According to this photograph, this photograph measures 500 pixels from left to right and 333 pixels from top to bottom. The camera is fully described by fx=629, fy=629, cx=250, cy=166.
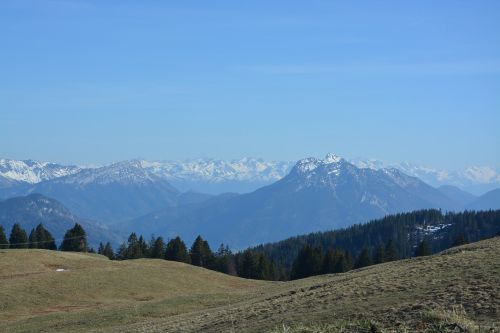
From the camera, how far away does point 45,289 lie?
2191 inches

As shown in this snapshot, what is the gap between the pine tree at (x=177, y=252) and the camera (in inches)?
4806

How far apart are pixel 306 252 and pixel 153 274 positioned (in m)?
52.6

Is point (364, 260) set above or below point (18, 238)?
below

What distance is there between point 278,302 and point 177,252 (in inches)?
3560

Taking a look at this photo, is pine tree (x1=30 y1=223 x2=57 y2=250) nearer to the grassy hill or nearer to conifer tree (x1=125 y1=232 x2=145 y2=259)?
conifer tree (x1=125 y1=232 x2=145 y2=259)

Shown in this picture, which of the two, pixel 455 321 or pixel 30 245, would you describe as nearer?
pixel 455 321

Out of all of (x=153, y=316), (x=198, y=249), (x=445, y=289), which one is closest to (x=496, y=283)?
(x=445, y=289)

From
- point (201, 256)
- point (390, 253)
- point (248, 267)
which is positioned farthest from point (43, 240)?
point (390, 253)

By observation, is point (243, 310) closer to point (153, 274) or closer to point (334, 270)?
point (153, 274)

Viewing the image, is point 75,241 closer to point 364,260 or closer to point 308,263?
point 308,263

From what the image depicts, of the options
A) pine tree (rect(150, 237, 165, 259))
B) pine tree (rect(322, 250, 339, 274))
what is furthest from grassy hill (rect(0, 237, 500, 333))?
pine tree (rect(150, 237, 165, 259))

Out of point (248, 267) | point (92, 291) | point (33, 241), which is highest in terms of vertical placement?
point (33, 241)

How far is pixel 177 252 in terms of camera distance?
12212 cm

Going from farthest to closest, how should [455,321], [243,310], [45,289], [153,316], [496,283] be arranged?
[45,289]
[153,316]
[243,310]
[496,283]
[455,321]
